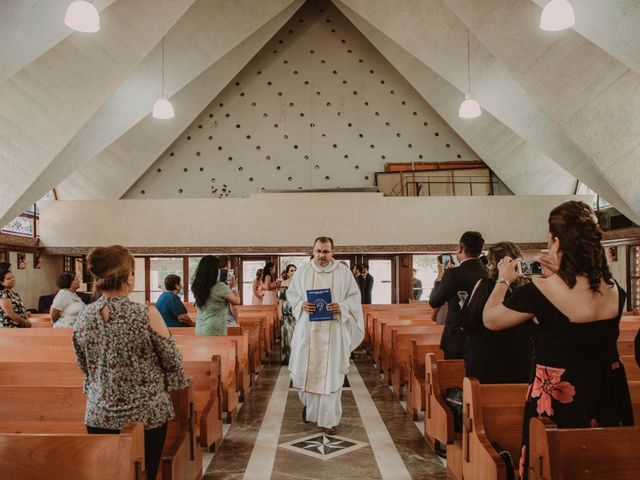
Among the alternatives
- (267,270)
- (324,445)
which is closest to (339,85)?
(267,270)

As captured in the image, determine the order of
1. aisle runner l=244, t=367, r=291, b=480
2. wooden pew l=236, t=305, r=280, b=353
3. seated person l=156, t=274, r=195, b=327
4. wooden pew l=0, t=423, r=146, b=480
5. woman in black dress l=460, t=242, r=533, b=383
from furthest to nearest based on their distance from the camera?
wooden pew l=236, t=305, r=280, b=353 → seated person l=156, t=274, r=195, b=327 → aisle runner l=244, t=367, r=291, b=480 → woman in black dress l=460, t=242, r=533, b=383 → wooden pew l=0, t=423, r=146, b=480

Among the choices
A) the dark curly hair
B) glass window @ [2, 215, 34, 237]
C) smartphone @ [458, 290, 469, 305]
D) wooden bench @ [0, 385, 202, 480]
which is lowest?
wooden bench @ [0, 385, 202, 480]

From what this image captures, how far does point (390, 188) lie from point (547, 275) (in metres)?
13.2

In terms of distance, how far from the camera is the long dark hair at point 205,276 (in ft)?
17.2

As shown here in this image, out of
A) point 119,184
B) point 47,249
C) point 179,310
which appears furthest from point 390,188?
point 179,310

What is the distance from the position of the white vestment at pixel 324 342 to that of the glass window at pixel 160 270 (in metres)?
10.4

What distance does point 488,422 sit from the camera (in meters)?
2.86

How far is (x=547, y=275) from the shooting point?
7.94 ft

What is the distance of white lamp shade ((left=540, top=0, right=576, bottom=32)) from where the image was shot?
19.2 feet

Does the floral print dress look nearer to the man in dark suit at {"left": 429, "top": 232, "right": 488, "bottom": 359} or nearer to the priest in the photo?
the man in dark suit at {"left": 429, "top": 232, "right": 488, "bottom": 359}

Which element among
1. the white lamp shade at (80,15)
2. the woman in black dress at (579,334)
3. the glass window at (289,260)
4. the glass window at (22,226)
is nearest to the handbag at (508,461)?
the woman in black dress at (579,334)

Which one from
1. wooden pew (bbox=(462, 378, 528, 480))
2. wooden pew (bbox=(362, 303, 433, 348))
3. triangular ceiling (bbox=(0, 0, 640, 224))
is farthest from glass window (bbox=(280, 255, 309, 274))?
wooden pew (bbox=(462, 378, 528, 480))

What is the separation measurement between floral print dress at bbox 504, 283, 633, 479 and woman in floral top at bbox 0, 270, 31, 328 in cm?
563

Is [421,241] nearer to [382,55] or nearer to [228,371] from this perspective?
[382,55]
